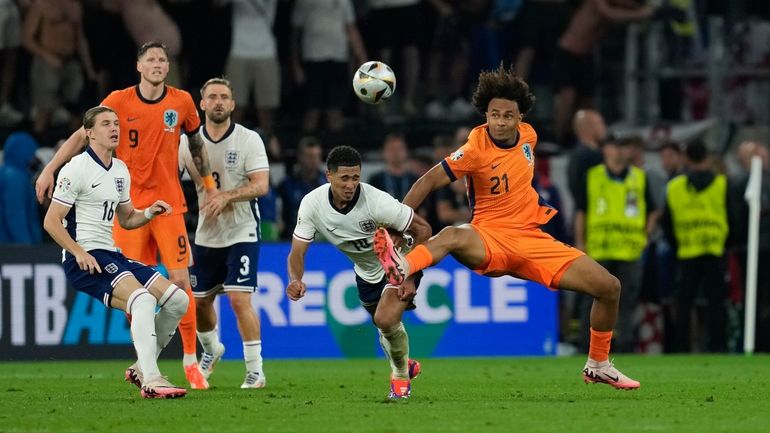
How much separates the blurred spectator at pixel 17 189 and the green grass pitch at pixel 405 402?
2.04m

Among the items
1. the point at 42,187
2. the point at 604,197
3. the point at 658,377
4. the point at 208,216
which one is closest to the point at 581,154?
the point at 604,197

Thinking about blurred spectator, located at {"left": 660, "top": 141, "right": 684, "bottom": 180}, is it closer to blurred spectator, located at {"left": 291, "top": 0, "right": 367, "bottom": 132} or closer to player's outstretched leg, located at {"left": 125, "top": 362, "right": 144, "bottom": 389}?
blurred spectator, located at {"left": 291, "top": 0, "right": 367, "bottom": 132}

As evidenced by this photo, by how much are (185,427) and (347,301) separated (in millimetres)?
8094

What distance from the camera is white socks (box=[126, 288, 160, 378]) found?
10.8 m

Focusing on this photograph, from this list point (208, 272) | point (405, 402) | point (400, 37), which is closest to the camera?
point (405, 402)

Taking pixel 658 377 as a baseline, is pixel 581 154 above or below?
above

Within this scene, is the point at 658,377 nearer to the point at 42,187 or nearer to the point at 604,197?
the point at 604,197

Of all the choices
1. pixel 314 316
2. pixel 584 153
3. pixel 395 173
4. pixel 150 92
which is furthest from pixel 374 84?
pixel 584 153

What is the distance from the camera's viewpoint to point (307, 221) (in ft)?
36.8

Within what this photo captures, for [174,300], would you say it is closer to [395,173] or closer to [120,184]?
[120,184]

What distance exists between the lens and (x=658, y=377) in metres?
13.6

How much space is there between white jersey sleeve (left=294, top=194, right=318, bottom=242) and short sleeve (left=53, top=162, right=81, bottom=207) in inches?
62.7

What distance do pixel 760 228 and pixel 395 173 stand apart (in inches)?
175

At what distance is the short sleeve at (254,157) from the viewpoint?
1263 centimetres
